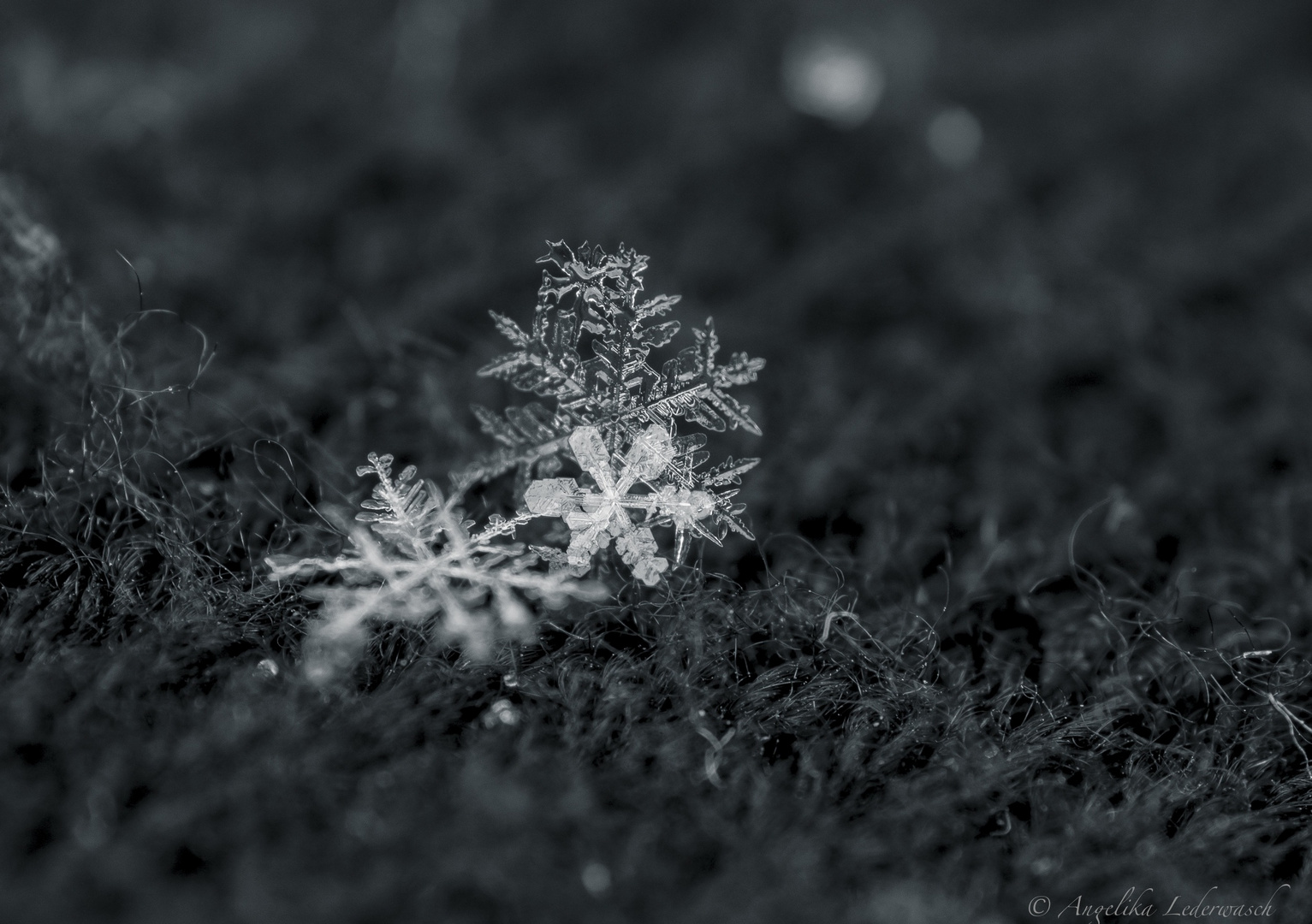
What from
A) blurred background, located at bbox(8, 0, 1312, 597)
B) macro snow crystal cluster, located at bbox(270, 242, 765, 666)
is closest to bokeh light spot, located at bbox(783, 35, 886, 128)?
blurred background, located at bbox(8, 0, 1312, 597)

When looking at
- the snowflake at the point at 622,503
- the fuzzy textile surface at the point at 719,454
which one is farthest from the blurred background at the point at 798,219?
the snowflake at the point at 622,503

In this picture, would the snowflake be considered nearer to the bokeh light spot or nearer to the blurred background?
the blurred background

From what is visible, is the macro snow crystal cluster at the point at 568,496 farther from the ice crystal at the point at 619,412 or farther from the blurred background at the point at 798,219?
the blurred background at the point at 798,219

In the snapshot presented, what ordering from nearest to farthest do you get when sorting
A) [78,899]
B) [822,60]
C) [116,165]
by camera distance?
[78,899]
[116,165]
[822,60]

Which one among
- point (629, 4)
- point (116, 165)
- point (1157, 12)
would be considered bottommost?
point (116, 165)

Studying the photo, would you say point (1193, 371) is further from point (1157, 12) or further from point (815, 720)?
point (1157, 12)

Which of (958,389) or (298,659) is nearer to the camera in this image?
(298,659)

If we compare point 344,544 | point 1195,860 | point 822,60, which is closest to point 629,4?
point 822,60

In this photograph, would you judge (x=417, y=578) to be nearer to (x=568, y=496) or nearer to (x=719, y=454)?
(x=568, y=496)
